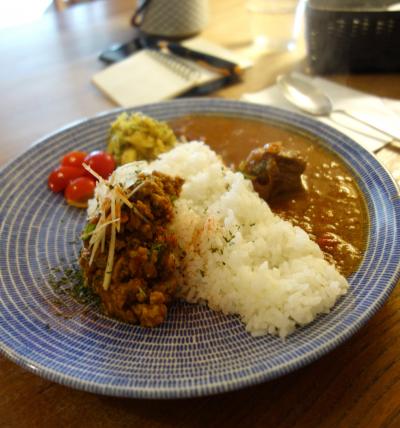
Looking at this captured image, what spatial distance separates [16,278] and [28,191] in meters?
0.75

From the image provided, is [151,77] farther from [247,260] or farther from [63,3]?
[63,3]

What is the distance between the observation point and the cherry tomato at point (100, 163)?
9.24ft

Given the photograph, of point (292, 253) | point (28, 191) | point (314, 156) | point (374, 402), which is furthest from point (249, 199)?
point (28, 191)

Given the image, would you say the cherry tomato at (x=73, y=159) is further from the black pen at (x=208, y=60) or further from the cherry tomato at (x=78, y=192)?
the black pen at (x=208, y=60)

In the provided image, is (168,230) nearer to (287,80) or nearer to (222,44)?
(287,80)

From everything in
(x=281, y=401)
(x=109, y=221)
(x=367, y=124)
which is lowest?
(x=281, y=401)

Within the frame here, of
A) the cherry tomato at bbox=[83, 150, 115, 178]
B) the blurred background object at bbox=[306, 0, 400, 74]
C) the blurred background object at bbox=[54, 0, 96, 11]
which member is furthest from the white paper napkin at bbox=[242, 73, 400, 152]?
the blurred background object at bbox=[54, 0, 96, 11]

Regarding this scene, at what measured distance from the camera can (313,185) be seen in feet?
8.41

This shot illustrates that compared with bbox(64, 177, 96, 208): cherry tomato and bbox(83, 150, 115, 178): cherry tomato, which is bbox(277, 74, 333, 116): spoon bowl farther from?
bbox(64, 177, 96, 208): cherry tomato

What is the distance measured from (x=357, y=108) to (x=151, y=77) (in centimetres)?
173

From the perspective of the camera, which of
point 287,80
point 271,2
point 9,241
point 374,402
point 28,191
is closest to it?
point 374,402

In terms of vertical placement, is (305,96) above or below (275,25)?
below

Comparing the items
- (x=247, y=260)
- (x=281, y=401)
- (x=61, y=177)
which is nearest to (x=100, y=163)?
(x=61, y=177)

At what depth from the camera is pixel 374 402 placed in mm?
1565
